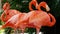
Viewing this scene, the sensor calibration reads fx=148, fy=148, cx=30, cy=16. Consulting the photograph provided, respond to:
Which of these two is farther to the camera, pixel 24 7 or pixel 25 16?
pixel 24 7

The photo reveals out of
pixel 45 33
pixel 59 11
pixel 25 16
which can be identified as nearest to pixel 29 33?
pixel 45 33

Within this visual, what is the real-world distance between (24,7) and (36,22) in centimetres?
33

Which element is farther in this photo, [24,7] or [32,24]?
[24,7]

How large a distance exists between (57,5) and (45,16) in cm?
31

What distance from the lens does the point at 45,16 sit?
529 millimetres

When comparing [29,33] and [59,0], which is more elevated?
[59,0]

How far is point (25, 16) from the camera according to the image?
0.54 metres

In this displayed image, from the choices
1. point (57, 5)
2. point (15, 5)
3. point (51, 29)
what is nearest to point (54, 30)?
point (51, 29)

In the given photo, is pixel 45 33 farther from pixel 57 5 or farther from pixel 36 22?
pixel 36 22

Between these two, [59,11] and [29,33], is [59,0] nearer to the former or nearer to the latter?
[59,11]

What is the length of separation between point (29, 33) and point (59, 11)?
0.68 ft

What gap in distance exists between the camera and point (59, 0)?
0.82 metres

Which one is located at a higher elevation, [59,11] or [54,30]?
[59,11]

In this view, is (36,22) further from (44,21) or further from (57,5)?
(57,5)
